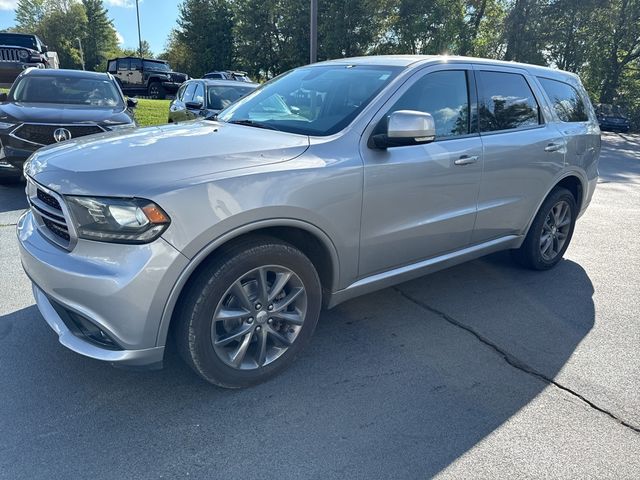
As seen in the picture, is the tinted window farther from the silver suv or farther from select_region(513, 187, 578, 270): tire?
select_region(513, 187, 578, 270): tire

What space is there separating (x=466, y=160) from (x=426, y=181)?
454mm

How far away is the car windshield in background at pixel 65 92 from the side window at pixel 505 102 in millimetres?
5831

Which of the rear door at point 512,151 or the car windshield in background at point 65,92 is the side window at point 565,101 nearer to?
the rear door at point 512,151

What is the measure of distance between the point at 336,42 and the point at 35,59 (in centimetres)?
2385

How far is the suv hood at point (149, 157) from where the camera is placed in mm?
2303

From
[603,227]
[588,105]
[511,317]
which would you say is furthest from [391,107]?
[603,227]

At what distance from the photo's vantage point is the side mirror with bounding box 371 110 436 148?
2846 millimetres

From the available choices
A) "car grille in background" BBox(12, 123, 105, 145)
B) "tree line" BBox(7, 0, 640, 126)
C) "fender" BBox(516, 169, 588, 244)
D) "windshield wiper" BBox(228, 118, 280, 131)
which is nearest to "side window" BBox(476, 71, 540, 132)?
"fender" BBox(516, 169, 588, 244)

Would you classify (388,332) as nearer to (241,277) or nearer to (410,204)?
(410,204)

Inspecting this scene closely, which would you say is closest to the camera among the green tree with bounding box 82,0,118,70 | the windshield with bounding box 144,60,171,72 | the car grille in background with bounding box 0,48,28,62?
the car grille in background with bounding box 0,48,28,62

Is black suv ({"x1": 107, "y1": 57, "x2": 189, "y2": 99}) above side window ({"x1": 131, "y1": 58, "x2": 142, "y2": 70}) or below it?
below

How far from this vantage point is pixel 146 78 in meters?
25.9

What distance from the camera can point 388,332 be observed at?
351 cm

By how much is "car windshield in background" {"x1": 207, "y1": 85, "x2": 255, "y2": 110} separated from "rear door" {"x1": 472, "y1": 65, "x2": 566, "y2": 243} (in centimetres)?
564
